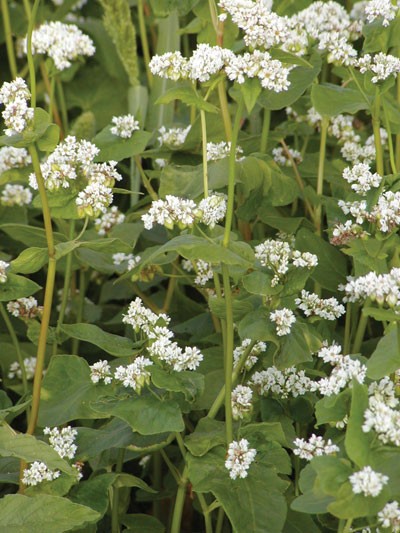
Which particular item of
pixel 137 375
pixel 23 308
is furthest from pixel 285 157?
pixel 137 375

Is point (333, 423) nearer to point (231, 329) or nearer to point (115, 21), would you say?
point (231, 329)

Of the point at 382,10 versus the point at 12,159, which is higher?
the point at 382,10

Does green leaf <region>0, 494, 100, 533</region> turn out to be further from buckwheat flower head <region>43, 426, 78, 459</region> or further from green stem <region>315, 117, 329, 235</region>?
green stem <region>315, 117, 329, 235</region>

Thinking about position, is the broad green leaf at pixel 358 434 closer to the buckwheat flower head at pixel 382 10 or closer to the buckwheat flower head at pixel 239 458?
the buckwheat flower head at pixel 239 458

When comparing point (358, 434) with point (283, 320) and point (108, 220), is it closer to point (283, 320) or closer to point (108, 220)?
point (283, 320)

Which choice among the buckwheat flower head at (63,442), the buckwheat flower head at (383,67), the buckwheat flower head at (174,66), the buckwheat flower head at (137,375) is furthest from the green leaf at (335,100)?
the buckwheat flower head at (63,442)

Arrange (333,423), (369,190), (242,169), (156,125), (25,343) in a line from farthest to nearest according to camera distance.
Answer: (156,125)
(25,343)
(242,169)
(369,190)
(333,423)

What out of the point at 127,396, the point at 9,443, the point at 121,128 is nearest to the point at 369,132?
the point at 121,128
